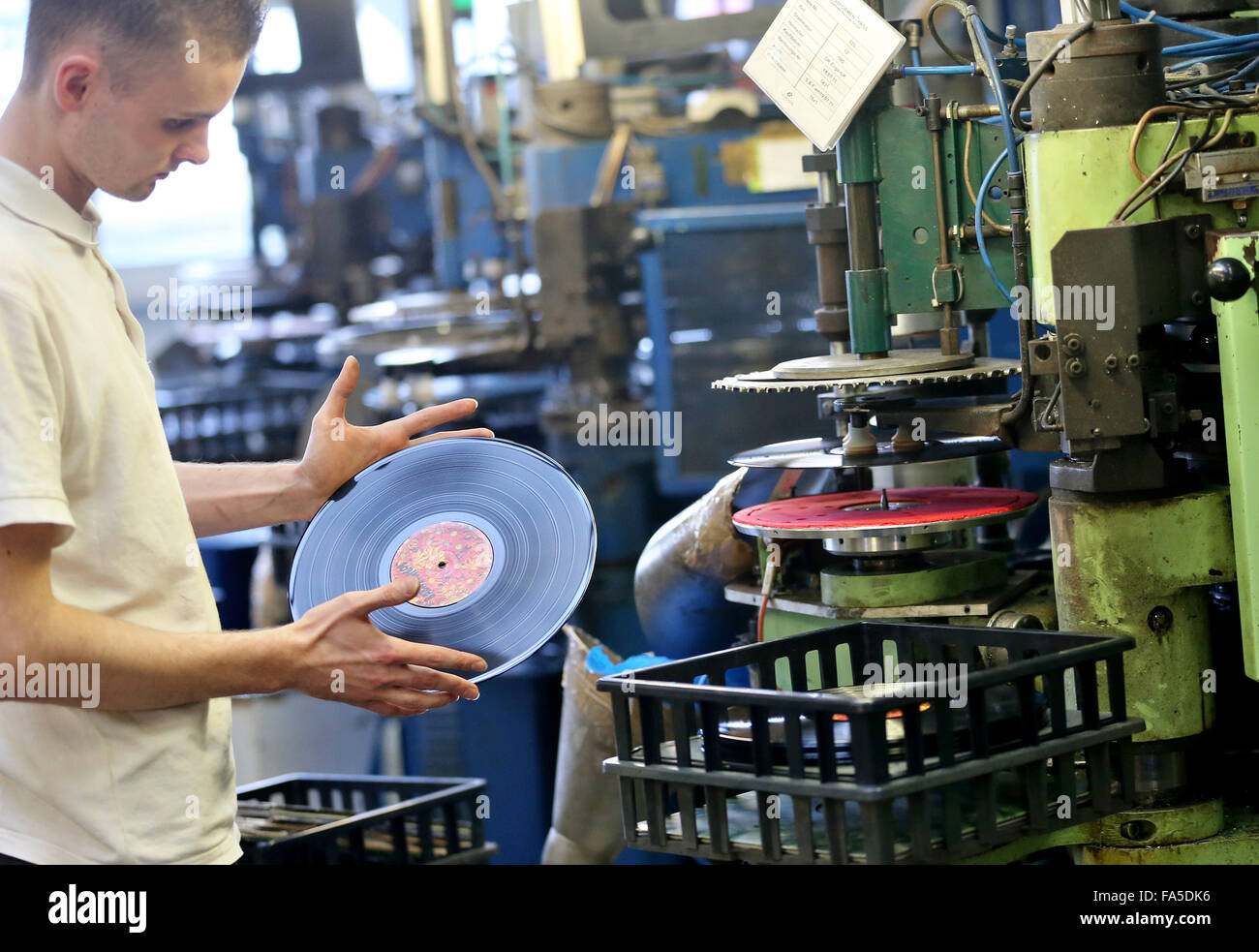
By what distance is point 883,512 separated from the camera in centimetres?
180

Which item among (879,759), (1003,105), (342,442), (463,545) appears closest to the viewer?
(879,759)

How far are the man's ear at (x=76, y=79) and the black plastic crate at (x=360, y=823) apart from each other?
106cm

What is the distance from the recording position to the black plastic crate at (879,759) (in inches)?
51.3

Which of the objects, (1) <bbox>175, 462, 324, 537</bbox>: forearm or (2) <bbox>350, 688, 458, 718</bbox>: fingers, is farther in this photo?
(1) <bbox>175, 462, 324, 537</bbox>: forearm

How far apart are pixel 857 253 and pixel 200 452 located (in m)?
3.77

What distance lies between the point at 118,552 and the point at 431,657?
33 centimetres

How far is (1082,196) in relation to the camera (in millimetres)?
1592

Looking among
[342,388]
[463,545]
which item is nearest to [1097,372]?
[463,545]

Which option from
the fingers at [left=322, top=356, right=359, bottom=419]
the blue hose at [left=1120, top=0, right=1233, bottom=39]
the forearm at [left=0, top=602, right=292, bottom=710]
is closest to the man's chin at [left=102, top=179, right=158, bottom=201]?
the fingers at [left=322, top=356, right=359, bottom=419]

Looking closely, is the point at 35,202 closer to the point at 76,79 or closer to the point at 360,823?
the point at 76,79

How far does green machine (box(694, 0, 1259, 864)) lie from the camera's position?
1560mm

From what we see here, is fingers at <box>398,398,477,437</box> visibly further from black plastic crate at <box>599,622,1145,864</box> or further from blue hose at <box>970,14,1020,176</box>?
blue hose at <box>970,14,1020,176</box>

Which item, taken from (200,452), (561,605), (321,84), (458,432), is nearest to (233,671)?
(561,605)

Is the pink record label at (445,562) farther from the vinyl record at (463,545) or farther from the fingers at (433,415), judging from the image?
the fingers at (433,415)
